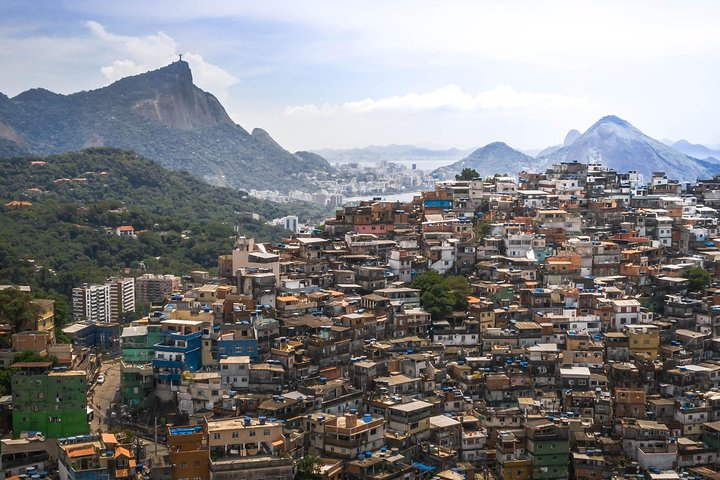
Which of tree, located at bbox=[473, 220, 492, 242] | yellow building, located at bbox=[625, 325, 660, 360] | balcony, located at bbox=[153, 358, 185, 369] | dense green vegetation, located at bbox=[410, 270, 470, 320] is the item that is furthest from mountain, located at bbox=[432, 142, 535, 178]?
balcony, located at bbox=[153, 358, 185, 369]

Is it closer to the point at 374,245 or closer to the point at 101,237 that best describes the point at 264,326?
the point at 374,245

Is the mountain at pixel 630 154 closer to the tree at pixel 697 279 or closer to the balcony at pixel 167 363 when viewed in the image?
the tree at pixel 697 279

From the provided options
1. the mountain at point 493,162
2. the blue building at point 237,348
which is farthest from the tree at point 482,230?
the mountain at point 493,162

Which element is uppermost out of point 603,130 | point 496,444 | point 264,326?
point 603,130

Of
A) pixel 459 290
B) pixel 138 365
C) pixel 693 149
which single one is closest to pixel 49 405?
pixel 138 365

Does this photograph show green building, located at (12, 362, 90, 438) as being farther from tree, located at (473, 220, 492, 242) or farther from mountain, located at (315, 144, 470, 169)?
mountain, located at (315, 144, 470, 169)

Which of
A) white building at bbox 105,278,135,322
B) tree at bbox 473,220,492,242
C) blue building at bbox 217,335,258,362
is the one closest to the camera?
blue building at bbox 217,335,258,362

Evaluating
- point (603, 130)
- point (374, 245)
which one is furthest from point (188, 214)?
point (603, 130)
